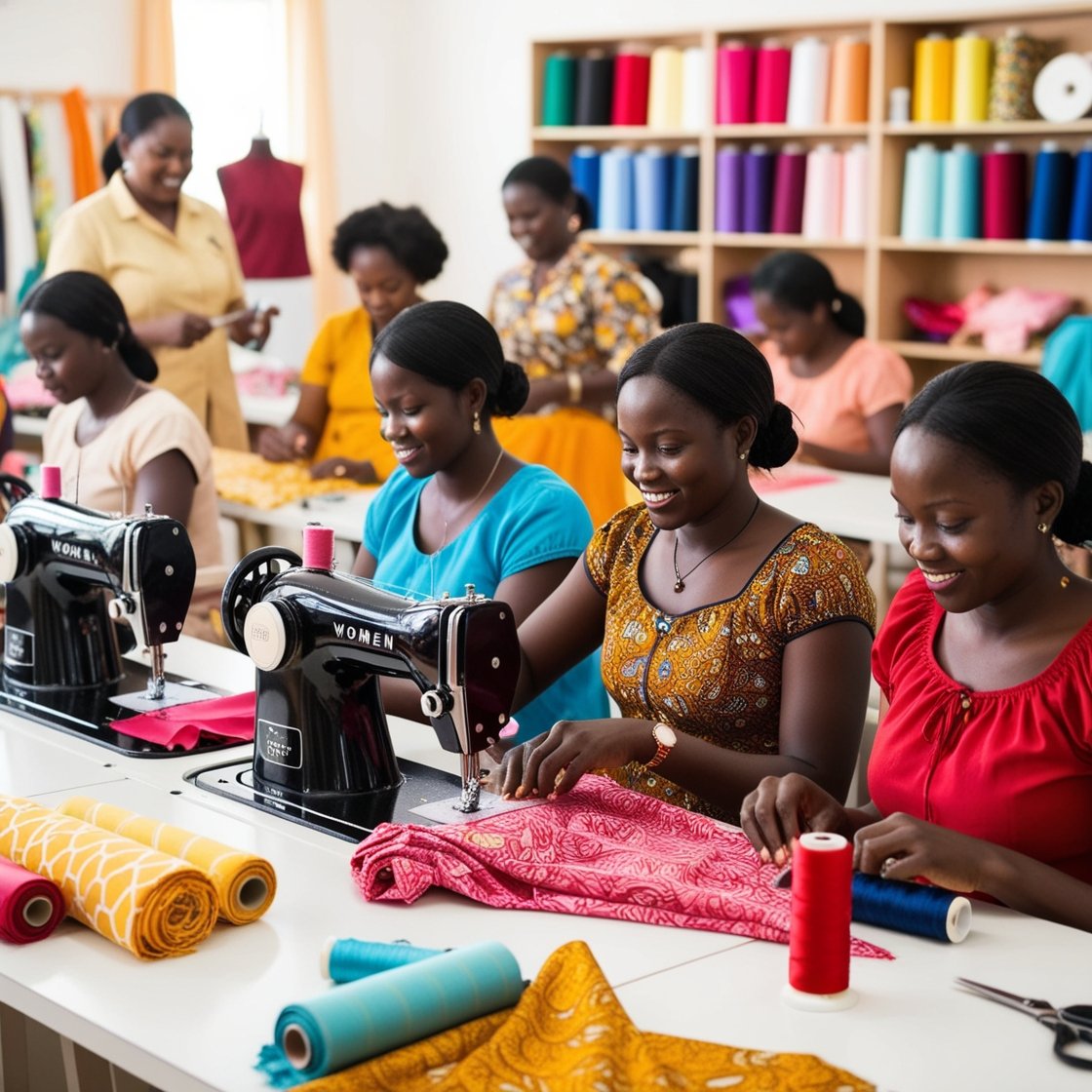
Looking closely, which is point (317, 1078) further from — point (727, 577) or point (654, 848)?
point (727, 577)

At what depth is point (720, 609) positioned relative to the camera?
2.06 m

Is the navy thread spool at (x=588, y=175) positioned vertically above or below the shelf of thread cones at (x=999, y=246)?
above

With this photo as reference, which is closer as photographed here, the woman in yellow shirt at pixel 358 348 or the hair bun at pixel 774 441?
the hair bun at pixel 774 441

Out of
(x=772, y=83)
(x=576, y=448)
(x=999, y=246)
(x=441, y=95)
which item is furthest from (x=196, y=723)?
(x=441, y=95)

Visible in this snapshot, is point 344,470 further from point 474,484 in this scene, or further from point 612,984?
point 612,984

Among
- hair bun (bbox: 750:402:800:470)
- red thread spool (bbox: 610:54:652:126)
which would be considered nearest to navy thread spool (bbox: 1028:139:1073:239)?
red thread spool (bbox: 610:54:652:126)

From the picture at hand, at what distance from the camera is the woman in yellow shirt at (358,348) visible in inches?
162

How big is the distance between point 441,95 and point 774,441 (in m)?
5.64

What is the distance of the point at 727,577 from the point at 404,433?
626mm

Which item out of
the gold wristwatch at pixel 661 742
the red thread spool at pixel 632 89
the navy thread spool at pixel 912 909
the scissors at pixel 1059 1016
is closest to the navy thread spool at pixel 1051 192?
the red thread spool at pixel 632 89

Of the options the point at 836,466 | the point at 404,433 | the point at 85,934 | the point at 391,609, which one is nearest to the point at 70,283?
the point at 404,433

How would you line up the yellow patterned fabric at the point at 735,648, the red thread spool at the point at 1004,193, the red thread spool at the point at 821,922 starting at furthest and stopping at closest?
the red thread spool at the point at 1004,193, the yellow patterned fabric at the point at 735,648, the red thread spool at the point at 821,922

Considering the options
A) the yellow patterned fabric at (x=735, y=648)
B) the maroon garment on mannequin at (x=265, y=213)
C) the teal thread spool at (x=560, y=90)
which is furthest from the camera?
the teal thread spool at (x=560, y=90)

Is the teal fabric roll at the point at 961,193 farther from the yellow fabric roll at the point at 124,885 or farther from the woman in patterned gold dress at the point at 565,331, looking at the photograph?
the yellow fabric roll at the point at 124,885
